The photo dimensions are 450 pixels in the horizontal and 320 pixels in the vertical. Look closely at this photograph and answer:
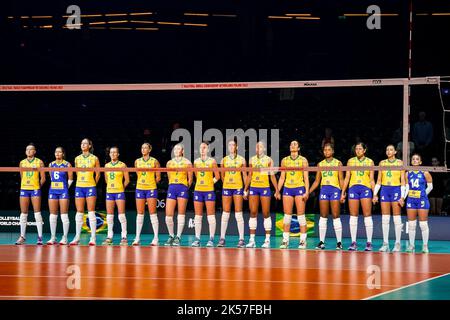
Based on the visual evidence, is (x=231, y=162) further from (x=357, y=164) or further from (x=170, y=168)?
(x=357, y=164)

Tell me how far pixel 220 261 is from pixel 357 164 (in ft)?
12.9

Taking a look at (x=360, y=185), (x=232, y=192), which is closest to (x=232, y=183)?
(x=232, y=192)

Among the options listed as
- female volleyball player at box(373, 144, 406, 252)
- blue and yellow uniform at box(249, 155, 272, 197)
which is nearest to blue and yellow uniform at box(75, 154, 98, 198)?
blue and yellow uniform at box(249, 155, 272, 197)

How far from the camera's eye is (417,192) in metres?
14.7

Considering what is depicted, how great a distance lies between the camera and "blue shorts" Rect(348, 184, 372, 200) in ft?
49.2

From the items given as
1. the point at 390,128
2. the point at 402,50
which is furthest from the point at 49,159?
the point at 402,50

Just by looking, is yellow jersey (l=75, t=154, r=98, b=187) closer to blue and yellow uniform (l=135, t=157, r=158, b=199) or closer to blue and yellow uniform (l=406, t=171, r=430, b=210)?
blue and yellow uniform (l=135, t=157, r=158, b=199)

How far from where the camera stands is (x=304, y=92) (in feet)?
75.8

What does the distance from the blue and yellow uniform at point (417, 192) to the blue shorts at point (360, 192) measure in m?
0.80

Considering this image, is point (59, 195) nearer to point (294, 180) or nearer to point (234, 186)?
point (234, 186)

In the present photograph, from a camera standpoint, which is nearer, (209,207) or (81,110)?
(209,207)

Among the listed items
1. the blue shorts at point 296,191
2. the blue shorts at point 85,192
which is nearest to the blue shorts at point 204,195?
the blue shorts at point 296,191

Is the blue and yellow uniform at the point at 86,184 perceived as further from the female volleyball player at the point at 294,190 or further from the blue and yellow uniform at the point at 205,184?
the female volleyball player at the point at 294,190
